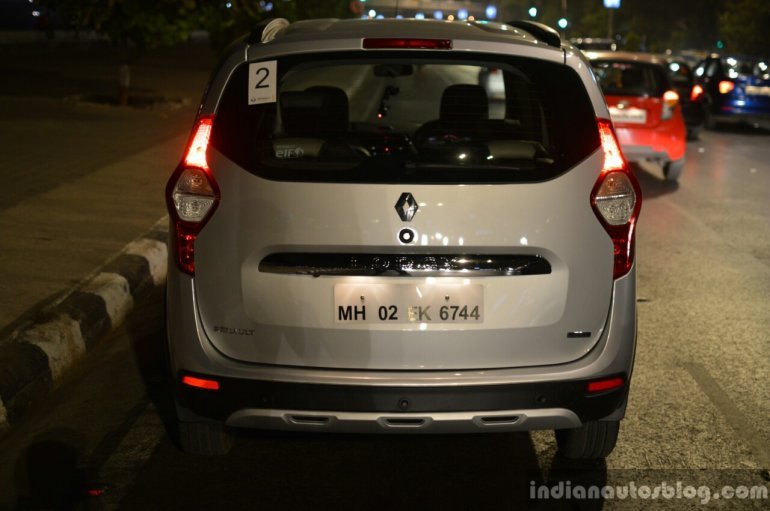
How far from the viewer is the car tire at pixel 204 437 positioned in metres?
4.52

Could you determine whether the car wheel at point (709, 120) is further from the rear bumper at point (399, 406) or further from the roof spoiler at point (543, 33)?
the rear bumper at point (399, 406)

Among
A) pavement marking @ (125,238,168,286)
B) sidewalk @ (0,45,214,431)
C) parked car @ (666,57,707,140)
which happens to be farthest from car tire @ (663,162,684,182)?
pavement marking @ (125,238,168,286)

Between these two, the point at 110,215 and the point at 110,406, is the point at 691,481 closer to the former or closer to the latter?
the point at 110,406

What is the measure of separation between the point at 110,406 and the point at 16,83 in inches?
823

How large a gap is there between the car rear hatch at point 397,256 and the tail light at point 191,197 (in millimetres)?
40

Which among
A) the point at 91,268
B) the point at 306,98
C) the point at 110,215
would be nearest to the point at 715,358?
the point at 306,98

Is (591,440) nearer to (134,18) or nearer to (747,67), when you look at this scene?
(134,18)

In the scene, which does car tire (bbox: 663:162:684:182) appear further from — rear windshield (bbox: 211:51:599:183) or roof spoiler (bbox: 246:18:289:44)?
roof spoiler (bbox: 246:18:289:44)

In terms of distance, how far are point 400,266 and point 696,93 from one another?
636 inches

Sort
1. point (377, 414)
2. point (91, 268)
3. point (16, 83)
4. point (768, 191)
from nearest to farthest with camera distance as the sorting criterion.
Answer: point (377, 414) → point (91, 268) → point (768, 191) → point (16, 83)

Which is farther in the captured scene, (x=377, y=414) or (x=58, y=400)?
(x=58, y=400)

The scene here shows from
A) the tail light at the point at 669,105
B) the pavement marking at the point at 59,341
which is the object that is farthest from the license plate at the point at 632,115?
the pavement marking at the point at 59,341

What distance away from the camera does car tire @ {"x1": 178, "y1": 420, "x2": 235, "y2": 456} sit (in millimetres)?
→ 4516

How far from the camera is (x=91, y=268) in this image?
25.4 feet
